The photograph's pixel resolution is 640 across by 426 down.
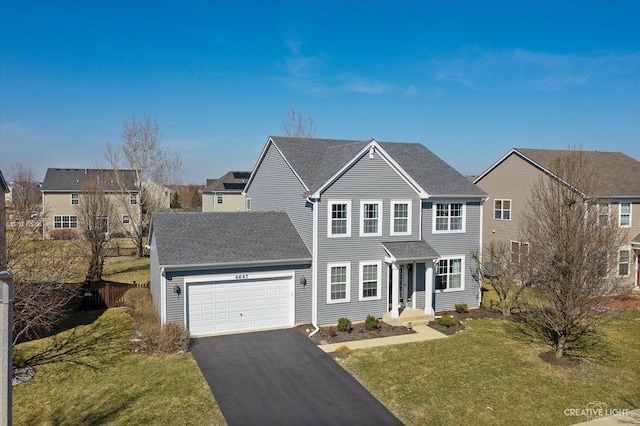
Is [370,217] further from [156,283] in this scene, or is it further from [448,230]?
[156,283]

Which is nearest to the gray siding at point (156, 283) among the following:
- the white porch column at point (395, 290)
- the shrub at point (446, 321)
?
the white porch column at point (395, 290)

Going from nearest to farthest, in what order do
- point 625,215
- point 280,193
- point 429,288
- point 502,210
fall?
point 429,288 < point 280,193 < point 625,215 < point 502,210

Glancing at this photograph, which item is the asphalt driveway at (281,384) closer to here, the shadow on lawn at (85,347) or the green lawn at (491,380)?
the green lawn at (491,380)

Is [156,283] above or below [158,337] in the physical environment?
above

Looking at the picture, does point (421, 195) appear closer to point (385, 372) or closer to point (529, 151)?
point (385, 372)

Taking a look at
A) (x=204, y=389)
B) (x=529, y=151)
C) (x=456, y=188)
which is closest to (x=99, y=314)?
(x=204, y=389)

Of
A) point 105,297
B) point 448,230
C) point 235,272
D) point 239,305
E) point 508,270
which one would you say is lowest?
point 105,297

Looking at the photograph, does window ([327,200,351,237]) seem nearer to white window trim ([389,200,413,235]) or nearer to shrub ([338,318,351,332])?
white window trim ([389,200,413,235])

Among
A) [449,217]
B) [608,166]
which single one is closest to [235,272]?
[449,217]
